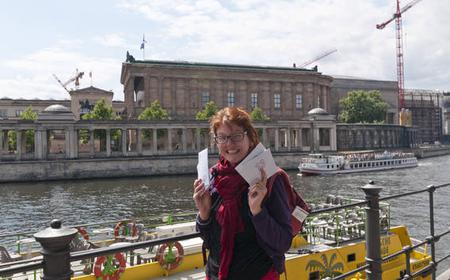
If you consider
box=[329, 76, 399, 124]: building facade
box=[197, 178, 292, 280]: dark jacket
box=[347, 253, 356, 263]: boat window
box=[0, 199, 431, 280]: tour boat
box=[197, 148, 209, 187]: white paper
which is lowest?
box=[347, 253, 356, 263]: boat window

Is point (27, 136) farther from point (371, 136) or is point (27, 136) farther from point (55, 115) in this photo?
point (371, 136)

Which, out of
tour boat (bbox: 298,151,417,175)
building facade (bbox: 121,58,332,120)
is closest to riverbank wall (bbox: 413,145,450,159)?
building facade (bbox: 121,58,332,120)

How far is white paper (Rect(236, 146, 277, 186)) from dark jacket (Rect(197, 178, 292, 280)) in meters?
0.18

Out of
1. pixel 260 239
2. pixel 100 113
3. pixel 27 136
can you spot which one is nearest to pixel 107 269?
pixel 260 239

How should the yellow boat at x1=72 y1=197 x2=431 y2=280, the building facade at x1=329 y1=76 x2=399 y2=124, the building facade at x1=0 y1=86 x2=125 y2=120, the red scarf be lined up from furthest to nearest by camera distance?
the building facade at x1=329 y1=76 x2=399 y2=124, the building facade at x1=0 y1=86 x2=125 y2=120, the yellow boat at x1=72 y1=197 x2=431 y2=280, the red scarf

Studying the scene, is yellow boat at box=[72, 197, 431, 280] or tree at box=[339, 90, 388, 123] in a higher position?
tree at box=[339, 90, 388, 123]

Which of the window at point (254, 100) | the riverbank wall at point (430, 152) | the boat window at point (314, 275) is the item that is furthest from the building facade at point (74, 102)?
the boat window at point (314, 275)

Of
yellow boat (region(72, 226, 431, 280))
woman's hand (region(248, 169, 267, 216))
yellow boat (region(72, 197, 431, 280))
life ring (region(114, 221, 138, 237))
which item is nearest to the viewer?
woman's hand (region(248, 169, 267, 216))

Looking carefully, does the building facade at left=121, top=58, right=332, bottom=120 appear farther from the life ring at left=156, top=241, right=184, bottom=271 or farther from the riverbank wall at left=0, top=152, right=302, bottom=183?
the life ring at left=156, top=241, right=184, bottom=271

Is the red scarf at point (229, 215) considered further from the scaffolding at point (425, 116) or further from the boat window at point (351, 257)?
the scaffolding at point (425, 116)

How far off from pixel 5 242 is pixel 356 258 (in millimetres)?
20323

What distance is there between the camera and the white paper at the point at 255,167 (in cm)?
338

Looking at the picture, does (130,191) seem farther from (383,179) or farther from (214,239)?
(214,239)

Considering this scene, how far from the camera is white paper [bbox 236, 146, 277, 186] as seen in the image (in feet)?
11.1
